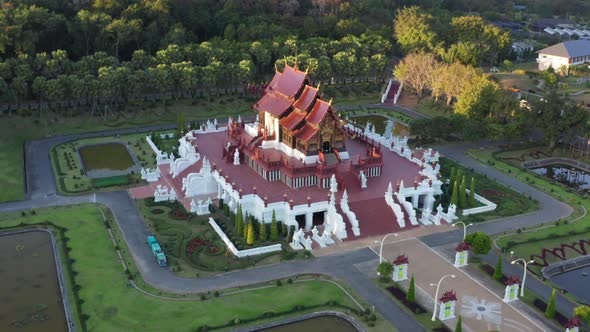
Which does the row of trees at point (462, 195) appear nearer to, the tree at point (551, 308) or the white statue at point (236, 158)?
the tree at point (551, 308)

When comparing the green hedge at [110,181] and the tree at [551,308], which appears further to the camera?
the green hedge at [110,181]

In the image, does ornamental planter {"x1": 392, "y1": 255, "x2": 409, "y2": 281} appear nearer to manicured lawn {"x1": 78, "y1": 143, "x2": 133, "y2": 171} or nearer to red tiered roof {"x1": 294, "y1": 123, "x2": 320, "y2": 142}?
red tiered roof {"x1": 294, "y1": 123, "x2": 320, "y2": 142}

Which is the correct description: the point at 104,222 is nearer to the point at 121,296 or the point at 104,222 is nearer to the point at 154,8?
the point at 121,296

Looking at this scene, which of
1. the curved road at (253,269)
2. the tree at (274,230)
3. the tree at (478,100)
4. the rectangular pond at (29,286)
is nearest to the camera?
the rectangular pond at (29,286)

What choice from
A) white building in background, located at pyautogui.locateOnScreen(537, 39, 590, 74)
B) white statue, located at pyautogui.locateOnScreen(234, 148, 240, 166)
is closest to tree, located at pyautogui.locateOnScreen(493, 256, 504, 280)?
white statue, located at pyautogui.locateOnScreen(234, 148, 240, 166)

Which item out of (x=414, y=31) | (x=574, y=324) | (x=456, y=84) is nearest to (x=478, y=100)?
(x=456, y=84)

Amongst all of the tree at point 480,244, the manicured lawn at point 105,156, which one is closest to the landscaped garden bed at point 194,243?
the manicured lawn at point 105,156
